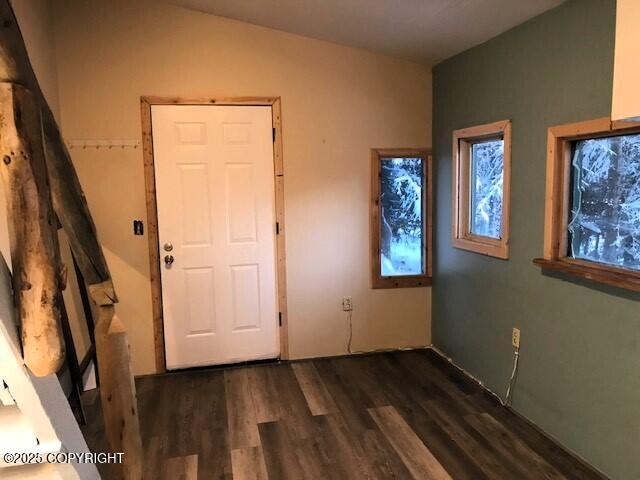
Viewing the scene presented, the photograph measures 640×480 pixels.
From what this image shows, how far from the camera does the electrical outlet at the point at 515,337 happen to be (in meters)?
2.88

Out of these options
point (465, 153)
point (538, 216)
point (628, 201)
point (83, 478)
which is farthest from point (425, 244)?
point (83, 478)

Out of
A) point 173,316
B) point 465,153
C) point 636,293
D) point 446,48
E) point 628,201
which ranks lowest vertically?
point 173,316

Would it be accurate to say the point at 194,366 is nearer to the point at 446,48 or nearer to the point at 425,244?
the point at 425,244

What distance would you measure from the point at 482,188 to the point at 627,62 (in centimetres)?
174

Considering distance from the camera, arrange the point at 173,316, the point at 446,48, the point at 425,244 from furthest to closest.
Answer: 1. the point at 425,244
2. the point at 173,316
3. the point at 446,48

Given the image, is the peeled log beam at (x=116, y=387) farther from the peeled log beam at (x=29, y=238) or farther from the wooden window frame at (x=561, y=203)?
the wooden window frame at (x=561, y=203)

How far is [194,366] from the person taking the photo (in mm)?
3680

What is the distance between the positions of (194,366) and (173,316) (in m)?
0.42

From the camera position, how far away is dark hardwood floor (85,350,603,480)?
2391mm

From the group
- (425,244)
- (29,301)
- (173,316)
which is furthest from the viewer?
(425,244)

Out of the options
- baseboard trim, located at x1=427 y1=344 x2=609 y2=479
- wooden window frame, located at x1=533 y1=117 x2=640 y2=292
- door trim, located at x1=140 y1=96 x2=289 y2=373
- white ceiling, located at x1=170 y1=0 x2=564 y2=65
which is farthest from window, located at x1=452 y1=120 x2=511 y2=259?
door trim, located at x1=140 y1=96 x2=289 y2=373

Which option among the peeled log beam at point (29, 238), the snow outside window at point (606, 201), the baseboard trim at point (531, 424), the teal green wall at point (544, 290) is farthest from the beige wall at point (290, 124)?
the peeled log beam at point (29, 238)

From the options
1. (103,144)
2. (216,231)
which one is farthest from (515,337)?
(103,144)

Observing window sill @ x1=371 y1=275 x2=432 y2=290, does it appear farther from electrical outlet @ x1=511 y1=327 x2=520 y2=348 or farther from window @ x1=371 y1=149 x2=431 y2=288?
electrical outlet @ x1=511 y1=327 x2=520 y2=348
